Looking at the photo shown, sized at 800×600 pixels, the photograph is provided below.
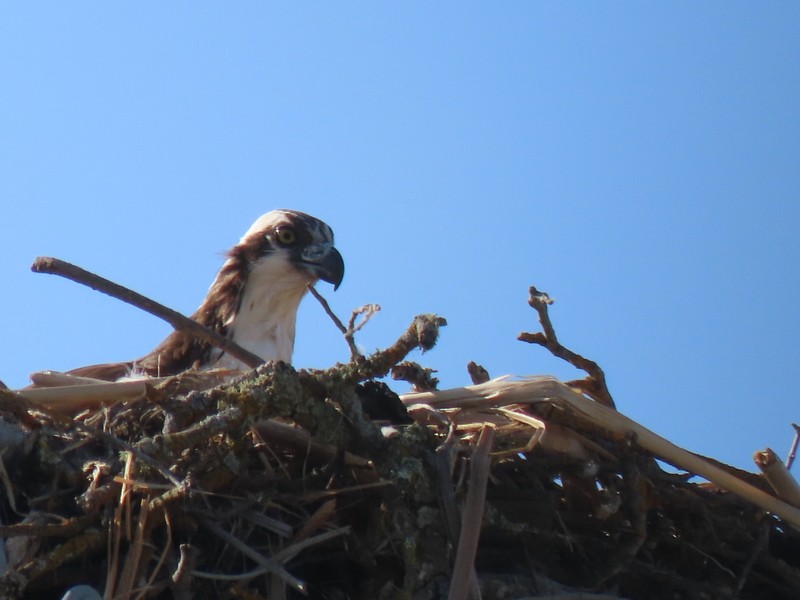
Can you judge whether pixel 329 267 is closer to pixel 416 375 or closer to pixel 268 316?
pixel 268 316

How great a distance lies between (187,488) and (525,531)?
104 cm

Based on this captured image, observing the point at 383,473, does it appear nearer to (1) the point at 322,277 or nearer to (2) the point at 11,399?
(2) the point at 11,399

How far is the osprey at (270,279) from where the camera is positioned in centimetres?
667

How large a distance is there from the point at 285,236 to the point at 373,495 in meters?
3.79

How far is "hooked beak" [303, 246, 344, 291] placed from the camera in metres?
6.89

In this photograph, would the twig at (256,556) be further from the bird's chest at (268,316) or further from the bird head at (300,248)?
the bird head at (300,248)

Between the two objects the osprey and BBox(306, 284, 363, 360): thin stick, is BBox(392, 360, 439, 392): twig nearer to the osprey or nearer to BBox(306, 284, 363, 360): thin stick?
BBox(306, 284, 363, 360): thin stick

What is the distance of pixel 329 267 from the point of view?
6922 mm

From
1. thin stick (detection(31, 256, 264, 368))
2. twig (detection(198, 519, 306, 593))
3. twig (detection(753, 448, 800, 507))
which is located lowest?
twig (detection(198, 519, 306, 593))

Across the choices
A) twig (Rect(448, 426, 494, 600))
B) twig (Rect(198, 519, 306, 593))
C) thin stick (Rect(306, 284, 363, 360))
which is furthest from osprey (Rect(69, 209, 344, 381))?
twig (Rect(198, 519, 306, 593))

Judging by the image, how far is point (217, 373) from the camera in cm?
405

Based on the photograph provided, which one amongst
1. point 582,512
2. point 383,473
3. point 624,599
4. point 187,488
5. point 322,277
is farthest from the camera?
point 322,277

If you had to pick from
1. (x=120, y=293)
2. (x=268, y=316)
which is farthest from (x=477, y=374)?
(x=268, y=316)

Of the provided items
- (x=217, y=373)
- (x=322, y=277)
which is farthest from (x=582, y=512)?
(x=322, y=277)
